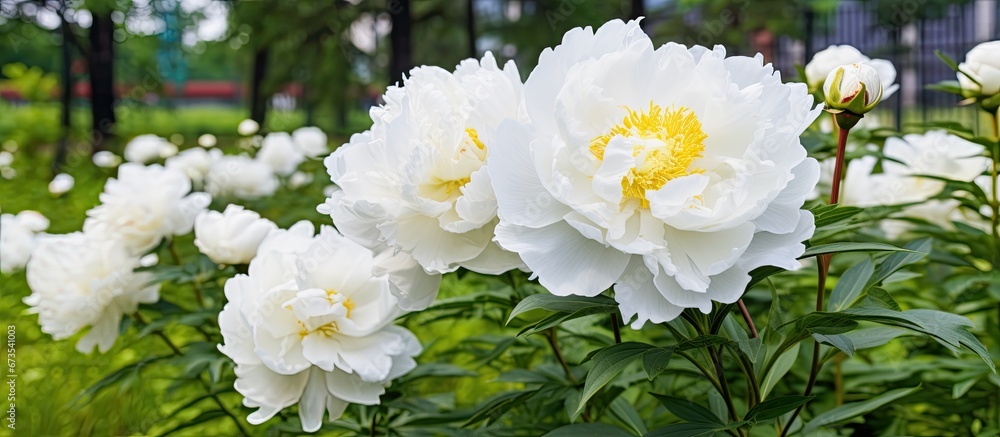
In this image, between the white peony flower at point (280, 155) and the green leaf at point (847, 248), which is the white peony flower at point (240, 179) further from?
the green leaf at point (847, 248)

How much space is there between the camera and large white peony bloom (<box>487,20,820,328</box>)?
2.14ft

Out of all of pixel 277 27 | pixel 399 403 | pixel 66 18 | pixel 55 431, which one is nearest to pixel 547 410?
pixel 399 403

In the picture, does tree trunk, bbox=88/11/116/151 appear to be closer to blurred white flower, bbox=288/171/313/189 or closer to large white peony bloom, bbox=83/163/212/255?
blurred white flower, bbox=288/171/313/189

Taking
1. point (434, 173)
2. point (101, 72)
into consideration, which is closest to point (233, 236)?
point (434, 173)

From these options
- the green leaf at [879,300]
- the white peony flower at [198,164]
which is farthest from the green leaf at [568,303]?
the white peony flower at [198,164]

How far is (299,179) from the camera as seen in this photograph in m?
3.41

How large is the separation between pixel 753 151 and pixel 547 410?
2.40 feet

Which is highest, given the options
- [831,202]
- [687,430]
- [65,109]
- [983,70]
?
[983,70]

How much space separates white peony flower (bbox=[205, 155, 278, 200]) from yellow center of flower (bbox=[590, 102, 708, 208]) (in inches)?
91.9

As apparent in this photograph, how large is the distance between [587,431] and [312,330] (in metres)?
0.34

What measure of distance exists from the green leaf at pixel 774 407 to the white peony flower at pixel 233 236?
723 mm

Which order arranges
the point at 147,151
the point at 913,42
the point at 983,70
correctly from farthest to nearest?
1. the point at 913,42
2. the point at 147,151
3. the point at 983,70

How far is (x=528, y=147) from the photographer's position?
0.68 m

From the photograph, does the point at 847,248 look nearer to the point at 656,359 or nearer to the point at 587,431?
the point at 656,359
